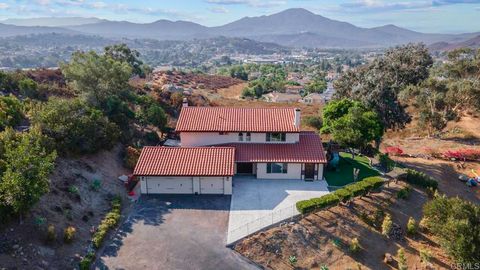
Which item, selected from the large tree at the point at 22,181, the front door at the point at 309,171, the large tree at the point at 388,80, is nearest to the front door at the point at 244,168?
the front door at the point at 309,171

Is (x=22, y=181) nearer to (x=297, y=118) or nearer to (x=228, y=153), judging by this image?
(x=228, y=153)

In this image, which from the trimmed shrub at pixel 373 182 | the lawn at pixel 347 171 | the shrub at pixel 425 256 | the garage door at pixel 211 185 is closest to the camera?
the shrub at pixel 425 256

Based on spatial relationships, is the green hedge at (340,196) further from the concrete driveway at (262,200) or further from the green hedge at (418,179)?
the green hedge at (418,179)

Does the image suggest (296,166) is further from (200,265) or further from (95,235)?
(95,235)

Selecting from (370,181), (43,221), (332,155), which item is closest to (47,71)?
(43,221)

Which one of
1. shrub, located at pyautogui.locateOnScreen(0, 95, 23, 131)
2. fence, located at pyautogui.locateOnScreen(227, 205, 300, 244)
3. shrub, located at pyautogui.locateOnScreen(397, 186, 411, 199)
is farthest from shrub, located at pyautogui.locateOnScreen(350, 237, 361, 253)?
shrub, located at pyautogui.locateOnScreen(0, 95, 23, 131)

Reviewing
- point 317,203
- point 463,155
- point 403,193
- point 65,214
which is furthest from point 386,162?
point 65,214

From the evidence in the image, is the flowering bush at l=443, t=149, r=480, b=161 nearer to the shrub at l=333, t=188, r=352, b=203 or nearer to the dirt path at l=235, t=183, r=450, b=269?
the dirt path at l=235, t=183, r=450, b=269
